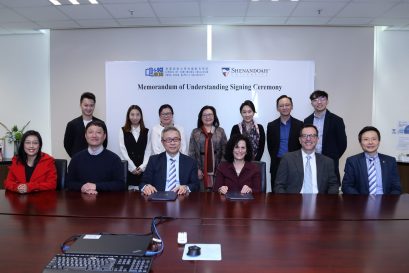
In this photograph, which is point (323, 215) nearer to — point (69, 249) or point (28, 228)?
point (69, 249)

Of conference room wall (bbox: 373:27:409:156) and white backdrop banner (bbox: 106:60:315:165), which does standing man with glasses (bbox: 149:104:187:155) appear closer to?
white backdrop banner (bbox: 106:60:315:165)

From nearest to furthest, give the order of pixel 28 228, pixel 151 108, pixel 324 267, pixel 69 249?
1. pixel 324 267
2. pixel 69 249
3. pixel 28 228
4. pixel 151 108

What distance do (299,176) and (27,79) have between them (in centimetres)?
494

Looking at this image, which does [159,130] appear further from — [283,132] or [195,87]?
[283,132]

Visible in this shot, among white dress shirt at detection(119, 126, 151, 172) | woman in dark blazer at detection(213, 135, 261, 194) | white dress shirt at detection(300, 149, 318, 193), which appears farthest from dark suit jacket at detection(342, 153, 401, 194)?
white dress shirt at detection(119, 126, 151, 172)

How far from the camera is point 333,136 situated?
368 centimetres

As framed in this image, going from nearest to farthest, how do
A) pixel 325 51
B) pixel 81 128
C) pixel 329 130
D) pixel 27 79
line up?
pixel 329 130
pixel 81 128
pixel 325 51
pixel 27 79

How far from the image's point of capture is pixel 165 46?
5.02m

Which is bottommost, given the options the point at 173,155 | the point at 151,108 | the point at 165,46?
the point at 173,155

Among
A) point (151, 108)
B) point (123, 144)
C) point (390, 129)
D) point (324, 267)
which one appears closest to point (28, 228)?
point (324, 267)

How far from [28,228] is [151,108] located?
3151mm

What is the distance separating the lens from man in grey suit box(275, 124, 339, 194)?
8.86 feet

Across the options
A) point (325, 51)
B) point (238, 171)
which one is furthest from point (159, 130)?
Answer: point (325, 51)

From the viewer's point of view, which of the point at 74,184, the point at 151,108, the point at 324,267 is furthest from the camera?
the point at 151,108
